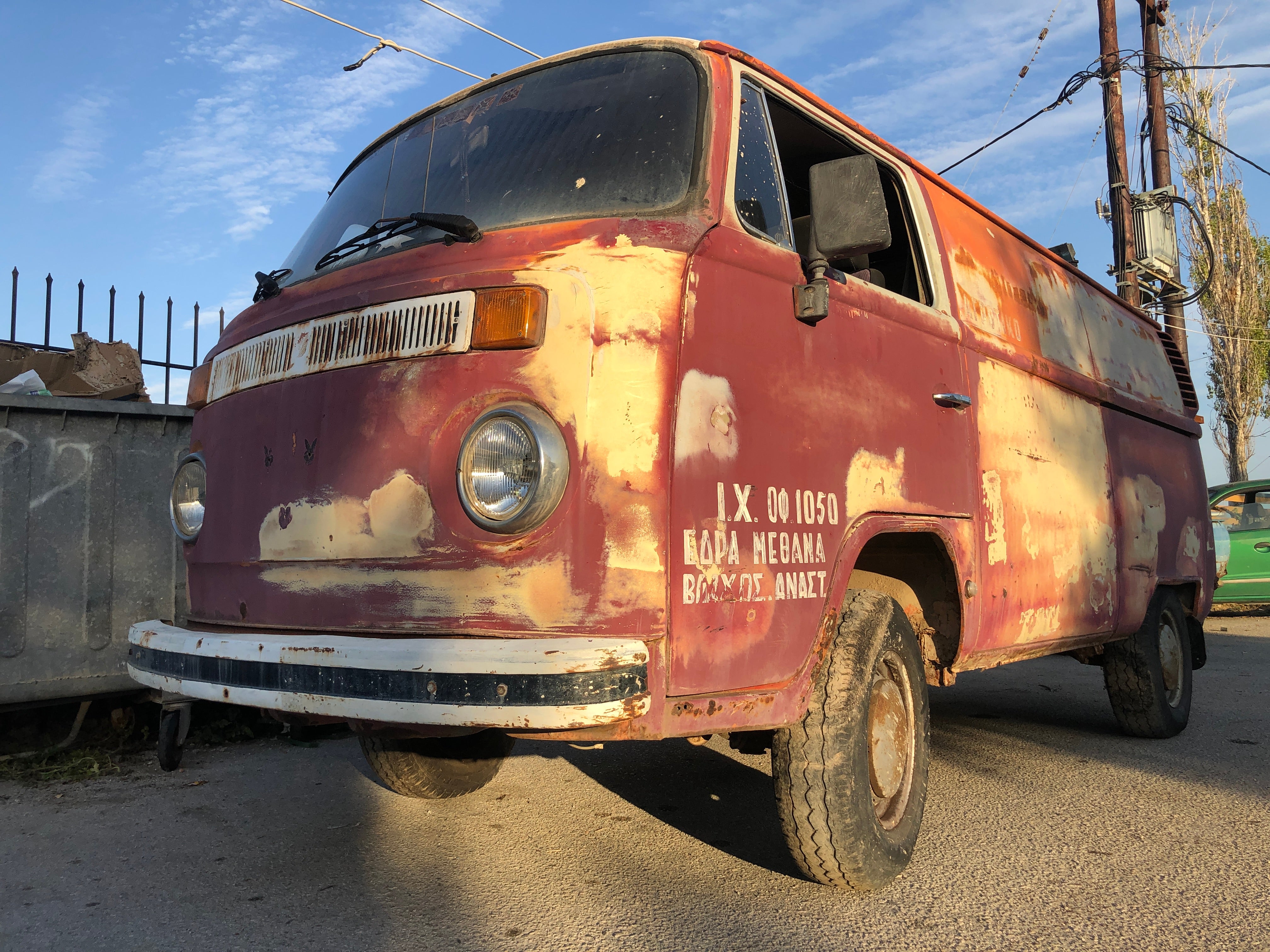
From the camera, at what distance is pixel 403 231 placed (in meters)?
2.76

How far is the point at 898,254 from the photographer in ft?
12.3

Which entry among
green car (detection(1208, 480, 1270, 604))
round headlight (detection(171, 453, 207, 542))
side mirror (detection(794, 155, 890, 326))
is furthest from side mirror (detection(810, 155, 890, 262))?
green car (detection(1208, 480, 1270, 604))

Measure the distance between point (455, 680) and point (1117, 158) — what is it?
48.2ft

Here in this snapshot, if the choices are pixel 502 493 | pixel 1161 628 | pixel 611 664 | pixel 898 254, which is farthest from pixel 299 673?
pixel 1161 628

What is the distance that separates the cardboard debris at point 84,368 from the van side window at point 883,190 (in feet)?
11.7

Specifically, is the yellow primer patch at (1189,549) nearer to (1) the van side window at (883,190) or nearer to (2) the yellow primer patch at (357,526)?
(1) the van side window at (883,190)

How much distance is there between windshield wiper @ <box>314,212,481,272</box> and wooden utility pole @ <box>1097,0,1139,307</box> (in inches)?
524

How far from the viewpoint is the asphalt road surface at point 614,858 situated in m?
2.54

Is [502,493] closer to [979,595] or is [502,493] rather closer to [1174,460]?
[979,595]

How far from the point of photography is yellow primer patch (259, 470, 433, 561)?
228cm

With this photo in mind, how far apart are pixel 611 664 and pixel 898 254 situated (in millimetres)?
2463

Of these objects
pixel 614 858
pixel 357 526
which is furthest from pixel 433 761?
pixel 357 526

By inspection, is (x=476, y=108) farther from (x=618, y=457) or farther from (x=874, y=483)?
(x=874, y=483)

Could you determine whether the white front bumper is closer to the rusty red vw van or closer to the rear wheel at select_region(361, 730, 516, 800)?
the rusty red vw van
